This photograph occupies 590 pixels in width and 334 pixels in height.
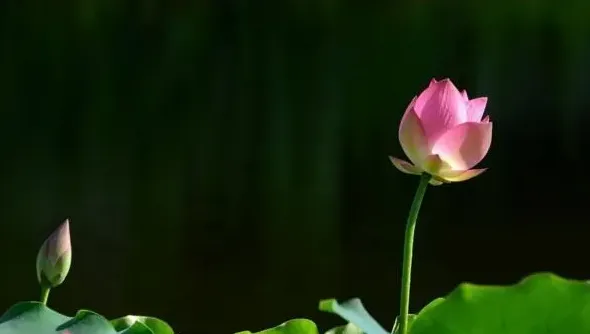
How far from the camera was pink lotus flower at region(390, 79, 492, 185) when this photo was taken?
83 cm

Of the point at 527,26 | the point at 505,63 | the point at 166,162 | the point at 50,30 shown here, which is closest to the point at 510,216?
the point at 166,162

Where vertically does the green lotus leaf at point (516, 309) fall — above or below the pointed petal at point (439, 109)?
below

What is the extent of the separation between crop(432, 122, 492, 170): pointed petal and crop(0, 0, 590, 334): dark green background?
477 cm

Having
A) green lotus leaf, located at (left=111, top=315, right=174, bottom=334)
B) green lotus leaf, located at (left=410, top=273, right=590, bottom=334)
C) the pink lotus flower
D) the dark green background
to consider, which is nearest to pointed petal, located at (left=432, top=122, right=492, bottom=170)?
the pink lotus flower

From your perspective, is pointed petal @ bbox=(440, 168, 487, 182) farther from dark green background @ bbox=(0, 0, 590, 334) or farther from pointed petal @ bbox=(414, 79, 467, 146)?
dark green background @ bbox=(0, 0, 590, 334)

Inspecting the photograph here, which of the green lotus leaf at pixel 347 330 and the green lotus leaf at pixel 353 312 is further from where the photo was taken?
the green lotus leaf at pixel 347 330

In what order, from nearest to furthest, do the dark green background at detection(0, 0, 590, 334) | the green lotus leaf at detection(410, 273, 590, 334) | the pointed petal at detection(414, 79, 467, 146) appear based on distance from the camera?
the green lotus leaf at detection(410, 273, 590, 334)
the pointed petal at detection(414, 79, 467, 146)
the dark green background at detection(0, 0, 590, 334)

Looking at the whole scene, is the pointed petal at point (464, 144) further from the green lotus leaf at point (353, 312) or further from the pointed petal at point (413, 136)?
the green lotus leaf at point (353, 312)

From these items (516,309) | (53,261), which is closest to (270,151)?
(53,261)

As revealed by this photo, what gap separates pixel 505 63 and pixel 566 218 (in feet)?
13.9

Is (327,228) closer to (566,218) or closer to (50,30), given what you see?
(566,218)

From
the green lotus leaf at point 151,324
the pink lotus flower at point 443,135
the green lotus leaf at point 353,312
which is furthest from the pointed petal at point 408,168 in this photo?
the green lotus leaf at point 151,324

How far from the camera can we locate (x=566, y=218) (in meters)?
7.71

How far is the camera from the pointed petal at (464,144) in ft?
2.71
